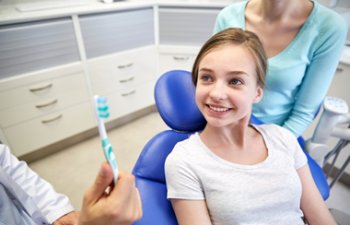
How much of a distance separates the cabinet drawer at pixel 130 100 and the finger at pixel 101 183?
5.62 ft

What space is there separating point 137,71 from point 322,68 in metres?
1.50

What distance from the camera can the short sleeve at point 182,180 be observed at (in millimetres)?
724

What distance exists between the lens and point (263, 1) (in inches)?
39.9

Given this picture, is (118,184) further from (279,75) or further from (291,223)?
(279,75)

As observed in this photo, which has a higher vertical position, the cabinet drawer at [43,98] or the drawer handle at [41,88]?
the drawer handle at [41,88]

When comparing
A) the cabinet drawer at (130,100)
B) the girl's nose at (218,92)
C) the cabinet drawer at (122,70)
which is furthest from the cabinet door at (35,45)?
the girl's nose at (218,92)

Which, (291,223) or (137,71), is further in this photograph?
(137,71)

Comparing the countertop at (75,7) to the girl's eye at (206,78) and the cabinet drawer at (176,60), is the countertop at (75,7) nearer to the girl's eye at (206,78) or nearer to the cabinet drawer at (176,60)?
the cabinet drawer at (176,60)

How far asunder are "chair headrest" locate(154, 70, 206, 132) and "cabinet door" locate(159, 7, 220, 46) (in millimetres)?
1169

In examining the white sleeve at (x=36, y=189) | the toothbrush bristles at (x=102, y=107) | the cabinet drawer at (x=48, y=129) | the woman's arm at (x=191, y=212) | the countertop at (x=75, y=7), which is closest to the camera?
the toothbrush bristles at (x=102, y=107)

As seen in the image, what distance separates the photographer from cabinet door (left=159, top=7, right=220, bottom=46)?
1938 millimetres

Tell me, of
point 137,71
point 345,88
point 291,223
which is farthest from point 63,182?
point 345,88

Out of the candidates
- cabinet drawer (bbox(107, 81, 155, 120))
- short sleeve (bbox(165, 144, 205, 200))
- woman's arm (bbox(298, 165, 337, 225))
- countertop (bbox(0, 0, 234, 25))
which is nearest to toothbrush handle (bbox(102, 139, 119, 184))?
short sleeve (bbox(165, 144, 205, 200))

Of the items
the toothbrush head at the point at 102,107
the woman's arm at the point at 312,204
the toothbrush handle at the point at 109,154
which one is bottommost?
the woman's arm at the point at 312,204
